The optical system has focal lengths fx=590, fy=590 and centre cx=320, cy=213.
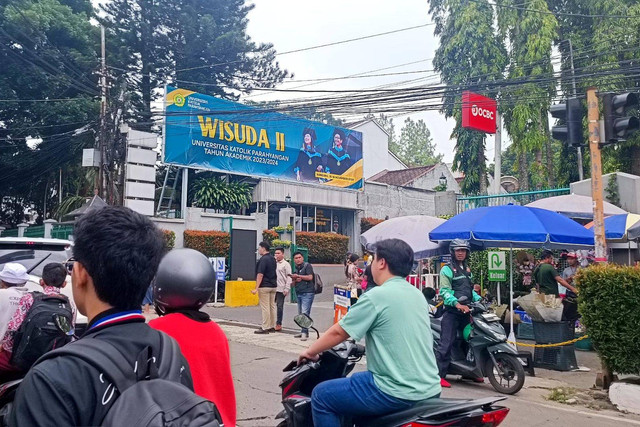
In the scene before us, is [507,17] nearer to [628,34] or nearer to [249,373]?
[628,34]

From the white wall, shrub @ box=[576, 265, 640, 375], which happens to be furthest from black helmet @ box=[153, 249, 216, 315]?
the white wall

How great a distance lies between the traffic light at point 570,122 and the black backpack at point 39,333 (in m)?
6.39

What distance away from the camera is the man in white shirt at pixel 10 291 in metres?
4.73

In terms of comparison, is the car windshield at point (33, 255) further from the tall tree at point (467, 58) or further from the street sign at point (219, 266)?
the tall tree at point (467, 58)

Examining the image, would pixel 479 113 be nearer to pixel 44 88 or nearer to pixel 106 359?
pixel 44 88

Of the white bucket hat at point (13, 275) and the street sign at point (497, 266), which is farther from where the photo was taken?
the street sign at point (497, 266)

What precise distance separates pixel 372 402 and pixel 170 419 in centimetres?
201

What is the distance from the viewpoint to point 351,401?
327 centimetres

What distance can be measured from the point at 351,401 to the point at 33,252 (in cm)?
590

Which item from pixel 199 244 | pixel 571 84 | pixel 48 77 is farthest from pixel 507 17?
pixel 48 77

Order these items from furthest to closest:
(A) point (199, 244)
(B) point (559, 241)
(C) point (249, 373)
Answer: (A) point (199, 244)
(B) point (559, 241)
(C) point (249, 373)

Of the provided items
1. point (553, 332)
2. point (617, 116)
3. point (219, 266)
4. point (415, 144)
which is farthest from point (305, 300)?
point (415, 144)

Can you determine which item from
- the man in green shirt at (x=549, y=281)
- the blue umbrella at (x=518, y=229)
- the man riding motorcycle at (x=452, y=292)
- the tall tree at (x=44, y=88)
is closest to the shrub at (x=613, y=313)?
the man riding motorcycle at (x=452, y=292)

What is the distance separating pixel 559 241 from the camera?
31.1ft
